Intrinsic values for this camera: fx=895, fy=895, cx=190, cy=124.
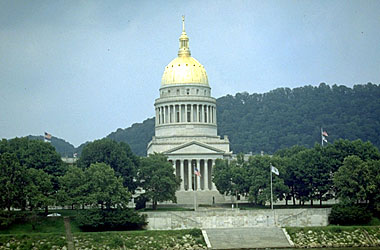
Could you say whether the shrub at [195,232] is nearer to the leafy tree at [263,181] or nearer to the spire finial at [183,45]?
the leafy tree at [263,181]

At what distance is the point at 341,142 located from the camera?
124312 millimetres

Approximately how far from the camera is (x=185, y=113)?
158 m

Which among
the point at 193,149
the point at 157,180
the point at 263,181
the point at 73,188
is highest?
the point at 193,149

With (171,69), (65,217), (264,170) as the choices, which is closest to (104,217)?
(65,217)

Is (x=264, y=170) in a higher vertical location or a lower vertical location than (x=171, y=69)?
lower

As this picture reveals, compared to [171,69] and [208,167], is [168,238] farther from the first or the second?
[171,69]

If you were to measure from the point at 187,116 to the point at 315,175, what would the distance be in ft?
137

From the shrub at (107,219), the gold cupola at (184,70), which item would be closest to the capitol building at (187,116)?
the gold cupola at (184,70)

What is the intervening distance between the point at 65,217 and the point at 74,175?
5497 mm

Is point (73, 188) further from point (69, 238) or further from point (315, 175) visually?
point (315, 175)

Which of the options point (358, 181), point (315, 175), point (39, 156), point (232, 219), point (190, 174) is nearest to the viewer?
point (232, 219)

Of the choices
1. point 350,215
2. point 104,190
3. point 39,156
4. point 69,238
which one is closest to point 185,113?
point 39,156

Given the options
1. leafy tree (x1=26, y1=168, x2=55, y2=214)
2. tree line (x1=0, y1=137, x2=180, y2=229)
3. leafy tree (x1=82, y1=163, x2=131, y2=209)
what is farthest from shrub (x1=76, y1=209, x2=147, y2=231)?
leafy tree (x1=26, y1=168, x2=55, y2=214)

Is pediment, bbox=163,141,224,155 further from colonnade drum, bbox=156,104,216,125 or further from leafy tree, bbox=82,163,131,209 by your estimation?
leafy tree, bbox=82,163,131,209
